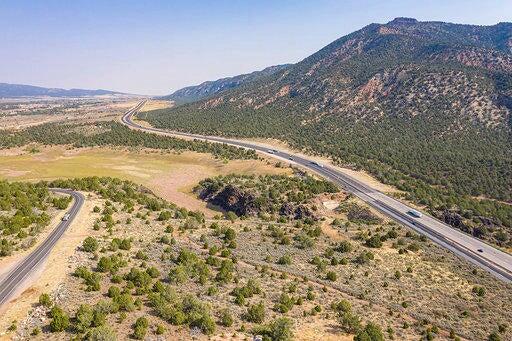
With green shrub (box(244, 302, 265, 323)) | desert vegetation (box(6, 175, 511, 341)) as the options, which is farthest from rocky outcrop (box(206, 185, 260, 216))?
green shrub (box(244, 302, 265, 323))

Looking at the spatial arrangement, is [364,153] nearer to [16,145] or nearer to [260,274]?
[260,274]

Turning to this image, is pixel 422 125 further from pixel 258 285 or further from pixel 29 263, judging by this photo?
pixel 29 263

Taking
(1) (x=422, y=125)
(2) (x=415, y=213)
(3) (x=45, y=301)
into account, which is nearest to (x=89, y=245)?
(3) (x=45, y=301)

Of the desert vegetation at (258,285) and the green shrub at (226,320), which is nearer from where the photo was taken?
the desert vegetation at (258,285)

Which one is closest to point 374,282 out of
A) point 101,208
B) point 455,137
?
point 101,208

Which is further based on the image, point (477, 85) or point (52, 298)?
point (477, 85)

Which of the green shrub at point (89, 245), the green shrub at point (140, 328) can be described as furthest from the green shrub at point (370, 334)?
the green shrub at point (89, 245)

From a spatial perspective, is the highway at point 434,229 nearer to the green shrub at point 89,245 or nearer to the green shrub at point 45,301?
the green shrub at point 89,245
